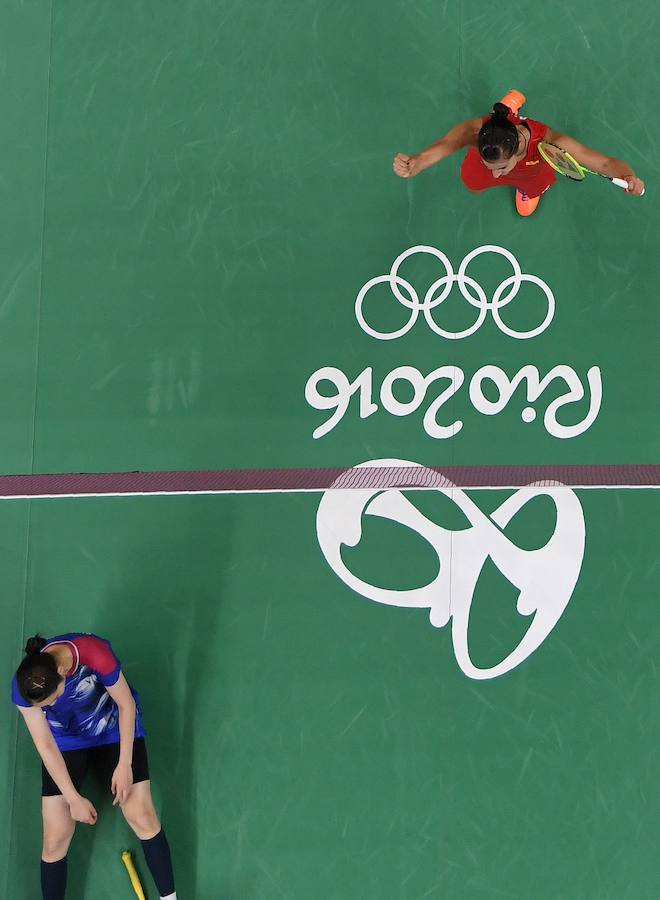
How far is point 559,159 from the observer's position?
15.5ft

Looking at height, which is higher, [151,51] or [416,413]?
[151,51]

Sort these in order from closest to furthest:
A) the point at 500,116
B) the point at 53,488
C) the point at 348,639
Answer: the point at 500,116 < the point at 348,639 < the point at 53,488

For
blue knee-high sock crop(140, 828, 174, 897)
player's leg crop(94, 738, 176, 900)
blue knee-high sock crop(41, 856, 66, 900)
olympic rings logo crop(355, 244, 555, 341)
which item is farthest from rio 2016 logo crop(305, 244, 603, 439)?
blue knee-high sock crop(41, 856, 66, 900)

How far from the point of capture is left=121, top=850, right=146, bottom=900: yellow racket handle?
15.3 feet

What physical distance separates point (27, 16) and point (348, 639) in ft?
14.9

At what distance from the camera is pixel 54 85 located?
18.5 ft

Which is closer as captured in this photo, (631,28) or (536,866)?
(536,866)

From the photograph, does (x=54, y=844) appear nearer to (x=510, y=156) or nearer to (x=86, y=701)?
(x=86, y=701)

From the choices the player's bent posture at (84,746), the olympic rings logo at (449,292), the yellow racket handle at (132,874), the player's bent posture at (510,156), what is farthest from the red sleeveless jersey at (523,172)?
the yellow racket handle at (132,874)

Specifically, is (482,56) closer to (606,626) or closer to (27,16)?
(27,16)

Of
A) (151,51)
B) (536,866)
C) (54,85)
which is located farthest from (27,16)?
(536,866)

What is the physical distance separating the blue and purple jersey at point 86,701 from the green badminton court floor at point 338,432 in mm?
421

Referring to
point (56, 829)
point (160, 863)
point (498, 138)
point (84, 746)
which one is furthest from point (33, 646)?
point (498, 138)

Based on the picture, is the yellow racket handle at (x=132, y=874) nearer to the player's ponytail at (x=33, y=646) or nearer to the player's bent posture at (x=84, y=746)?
the player's bent posture at (x=84, y=746)
